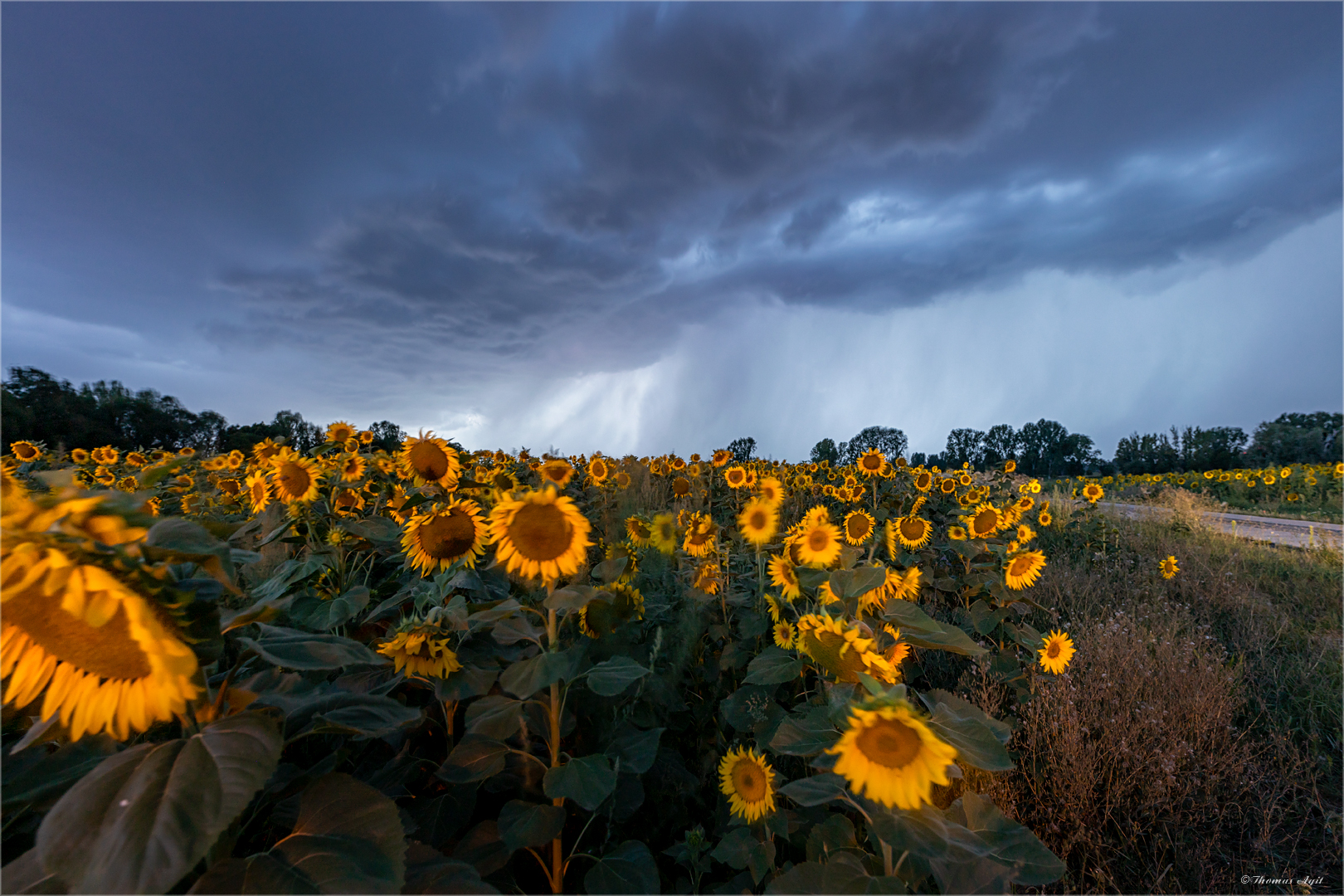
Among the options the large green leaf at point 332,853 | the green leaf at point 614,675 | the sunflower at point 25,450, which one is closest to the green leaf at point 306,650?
the large green leaf at point 332,853

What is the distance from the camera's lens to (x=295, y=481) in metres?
2.45

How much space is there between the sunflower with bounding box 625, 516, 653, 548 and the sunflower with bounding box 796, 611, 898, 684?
1.93 m

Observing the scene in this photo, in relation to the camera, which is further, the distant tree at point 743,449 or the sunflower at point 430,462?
the distant tree at point 743,449

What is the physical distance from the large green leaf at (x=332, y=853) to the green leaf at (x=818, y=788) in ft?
2.64

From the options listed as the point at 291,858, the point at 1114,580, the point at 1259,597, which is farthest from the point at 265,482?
the point at 1259,597

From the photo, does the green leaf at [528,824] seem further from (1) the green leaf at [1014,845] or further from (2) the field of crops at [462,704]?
(1) the green leaf at [1014,845]

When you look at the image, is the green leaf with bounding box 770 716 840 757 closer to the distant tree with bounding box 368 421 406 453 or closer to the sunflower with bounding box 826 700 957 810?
the sunflower with bounding box 826 700 957 810

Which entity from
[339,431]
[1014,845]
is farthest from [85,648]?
[339,431]

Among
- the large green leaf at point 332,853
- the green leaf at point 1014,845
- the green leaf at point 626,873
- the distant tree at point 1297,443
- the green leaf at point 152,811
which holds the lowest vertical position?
the green leaf at point 626,873

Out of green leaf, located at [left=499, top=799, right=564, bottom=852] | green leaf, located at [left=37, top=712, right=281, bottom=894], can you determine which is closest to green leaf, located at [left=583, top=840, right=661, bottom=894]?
green leaf, located at [left=499, top=799, right=564, bottom=852]

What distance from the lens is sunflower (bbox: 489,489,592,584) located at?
164 cm

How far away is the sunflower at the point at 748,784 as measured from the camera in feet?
5.79

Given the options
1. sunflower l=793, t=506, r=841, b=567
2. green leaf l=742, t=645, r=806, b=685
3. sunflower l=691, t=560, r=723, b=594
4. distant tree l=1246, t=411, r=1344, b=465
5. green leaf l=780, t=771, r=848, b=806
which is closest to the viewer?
green leaf l=780, t=771, r=848, b=806

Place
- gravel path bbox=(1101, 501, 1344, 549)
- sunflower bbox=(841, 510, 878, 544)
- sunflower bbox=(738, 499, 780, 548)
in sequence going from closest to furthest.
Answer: sunflower bbox=(738, 499, 780, 548), sunflower bbox=(841, 510, 878, 544), gravel path bbox=(1101, 501, 1344, 549)
